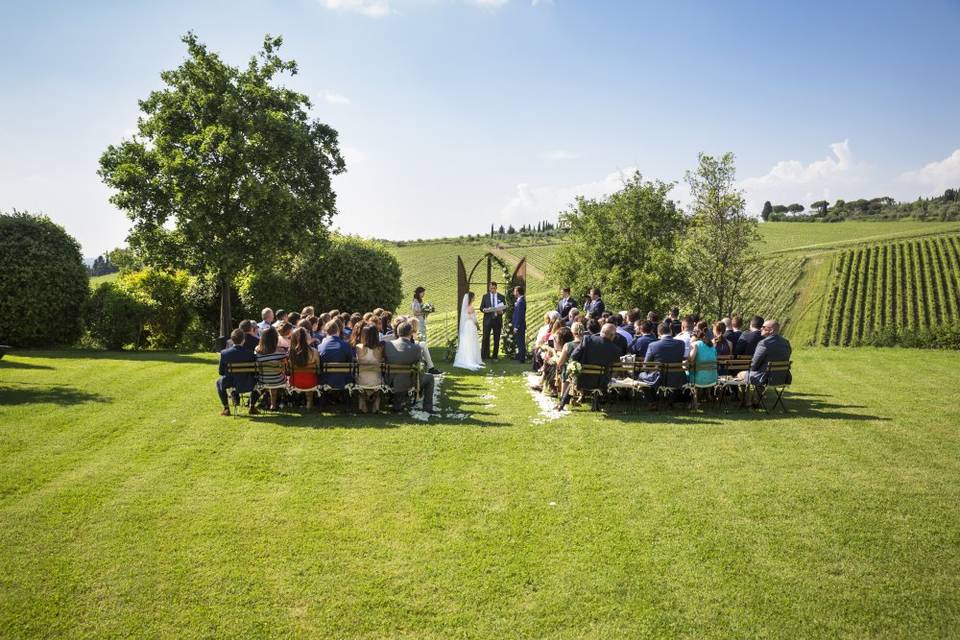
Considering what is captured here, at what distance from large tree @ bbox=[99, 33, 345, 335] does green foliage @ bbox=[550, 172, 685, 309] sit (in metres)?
21.9

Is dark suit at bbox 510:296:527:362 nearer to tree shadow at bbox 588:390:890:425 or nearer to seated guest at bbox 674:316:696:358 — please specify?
seated guest at bbox 674:316:696:358

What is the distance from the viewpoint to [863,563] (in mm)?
5414

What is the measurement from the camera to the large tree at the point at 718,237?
3070 cm

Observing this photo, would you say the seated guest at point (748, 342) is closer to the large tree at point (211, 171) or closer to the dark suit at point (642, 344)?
the dark suit at point (642, 344)

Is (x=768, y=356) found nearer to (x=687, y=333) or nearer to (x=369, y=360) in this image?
(x=687, y=333)

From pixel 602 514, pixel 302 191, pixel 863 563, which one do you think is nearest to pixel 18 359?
pixel 302 191

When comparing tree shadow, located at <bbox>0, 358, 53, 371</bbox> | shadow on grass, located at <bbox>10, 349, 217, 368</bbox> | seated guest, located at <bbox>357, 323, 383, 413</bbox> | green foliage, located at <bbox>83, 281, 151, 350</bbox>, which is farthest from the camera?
green foliage, located at <bbox>83, 281, 151, 350</bbox>

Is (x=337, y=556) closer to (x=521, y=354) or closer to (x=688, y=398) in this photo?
(x=688, y=398)

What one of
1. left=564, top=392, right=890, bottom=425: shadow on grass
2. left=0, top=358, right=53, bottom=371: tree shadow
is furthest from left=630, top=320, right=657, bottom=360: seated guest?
left=0, top=358, right=53, bottom=371: tree shadow

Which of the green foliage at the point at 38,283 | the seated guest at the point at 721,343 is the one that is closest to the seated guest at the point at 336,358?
the seated guest at the point at 721,343

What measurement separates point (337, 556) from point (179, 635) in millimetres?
1475

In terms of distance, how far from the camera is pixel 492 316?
1819 cm

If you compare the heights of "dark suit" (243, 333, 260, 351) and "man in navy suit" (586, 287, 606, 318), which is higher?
"man in navy suit" (586, 287, 606, 318)

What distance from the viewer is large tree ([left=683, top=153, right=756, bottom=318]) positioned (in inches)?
1209
